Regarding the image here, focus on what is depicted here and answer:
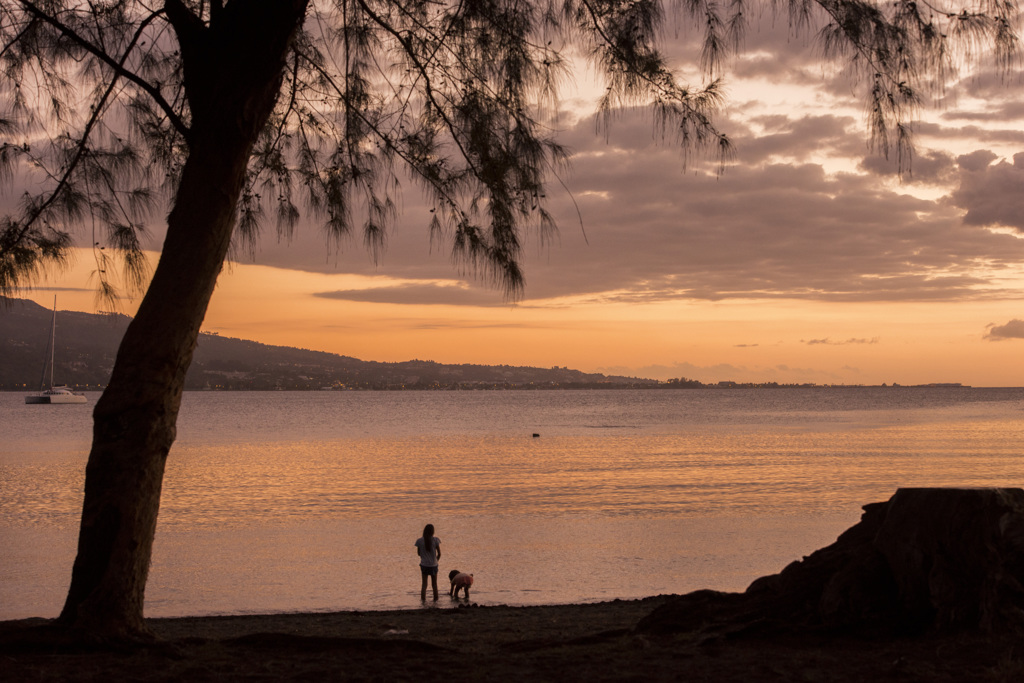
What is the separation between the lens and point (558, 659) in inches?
213

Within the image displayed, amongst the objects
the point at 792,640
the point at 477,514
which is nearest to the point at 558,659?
the point at 792,640

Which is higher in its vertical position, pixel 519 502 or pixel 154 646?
pixel 154 646

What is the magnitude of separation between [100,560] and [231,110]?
10.1 feet

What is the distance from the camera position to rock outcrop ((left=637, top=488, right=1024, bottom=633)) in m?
5.48

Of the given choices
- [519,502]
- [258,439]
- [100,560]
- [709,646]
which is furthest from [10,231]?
[258,439]

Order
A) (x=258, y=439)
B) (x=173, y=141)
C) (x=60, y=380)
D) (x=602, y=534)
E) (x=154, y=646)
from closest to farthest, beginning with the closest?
(x=154, y=646), (x=173, y=141), (x=602, y=534), (x=258, y=439), (x=60, y=380)

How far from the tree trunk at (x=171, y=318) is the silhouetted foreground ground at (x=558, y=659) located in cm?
50

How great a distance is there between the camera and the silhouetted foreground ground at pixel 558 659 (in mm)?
4727

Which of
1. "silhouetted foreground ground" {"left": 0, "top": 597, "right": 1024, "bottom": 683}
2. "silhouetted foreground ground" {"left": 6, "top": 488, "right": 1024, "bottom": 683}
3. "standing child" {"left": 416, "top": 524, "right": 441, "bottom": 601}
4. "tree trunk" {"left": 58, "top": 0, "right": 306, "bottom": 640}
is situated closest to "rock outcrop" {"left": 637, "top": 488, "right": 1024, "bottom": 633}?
"silhouetted foreground ground" {"left": 6, "top": 488, "right": 1024, "bottom": 683}

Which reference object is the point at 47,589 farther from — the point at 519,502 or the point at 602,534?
the point at 519,502

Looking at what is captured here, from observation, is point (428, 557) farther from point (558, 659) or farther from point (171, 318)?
point (171, 318)

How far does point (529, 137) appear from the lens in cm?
686

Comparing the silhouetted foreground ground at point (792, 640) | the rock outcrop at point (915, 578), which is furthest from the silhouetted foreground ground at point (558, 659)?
the rock outcrop at point (915, 578)

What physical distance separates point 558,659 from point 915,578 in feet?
8.40
